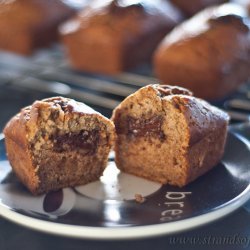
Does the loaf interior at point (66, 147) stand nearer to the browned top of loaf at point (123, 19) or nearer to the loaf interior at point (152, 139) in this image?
the loaf interior at point (152, 139)

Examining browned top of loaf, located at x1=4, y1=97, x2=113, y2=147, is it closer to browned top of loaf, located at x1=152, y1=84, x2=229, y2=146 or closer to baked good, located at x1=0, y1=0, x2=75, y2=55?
browned top of loaf, located at x1=152, y1=84, x2=229, y2=146

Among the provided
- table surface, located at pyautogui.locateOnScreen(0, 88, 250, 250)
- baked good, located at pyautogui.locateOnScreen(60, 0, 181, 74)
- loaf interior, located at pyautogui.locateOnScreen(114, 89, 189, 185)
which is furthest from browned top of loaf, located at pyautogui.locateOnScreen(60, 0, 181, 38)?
table surface, located at pyautogui.locateOnScreen(0, 88, 250, 250)

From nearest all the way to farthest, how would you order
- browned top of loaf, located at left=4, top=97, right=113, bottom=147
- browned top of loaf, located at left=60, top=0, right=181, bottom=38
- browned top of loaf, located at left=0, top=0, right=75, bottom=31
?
browned top of loaf, located at left=4, top=97, right=113, bottom=147
browned top of loaf, located at left=60, top=0, right=181, bottom=38
browned top of loaf, located at left=0, top=0, right=75, bottom=31

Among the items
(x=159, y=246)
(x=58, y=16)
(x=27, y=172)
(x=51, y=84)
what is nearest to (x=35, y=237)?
(x=27, y=172)

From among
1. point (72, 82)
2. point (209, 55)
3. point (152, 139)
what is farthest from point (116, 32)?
point (152, 139)

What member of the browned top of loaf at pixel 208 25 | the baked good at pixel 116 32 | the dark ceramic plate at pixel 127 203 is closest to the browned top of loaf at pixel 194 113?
the dark ceramic plate at pixel 127 203
